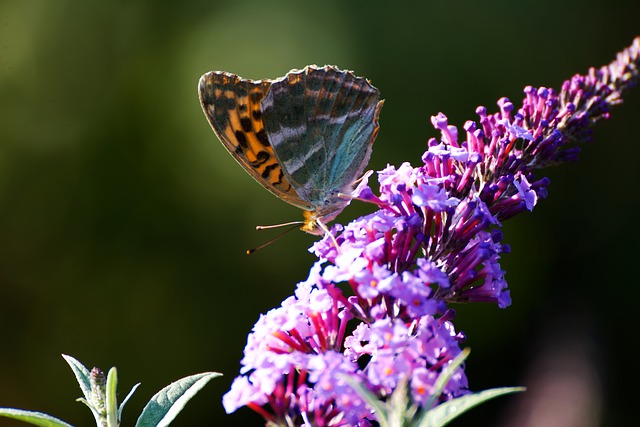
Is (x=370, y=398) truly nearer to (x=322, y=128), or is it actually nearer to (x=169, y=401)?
(x=169, y=401)

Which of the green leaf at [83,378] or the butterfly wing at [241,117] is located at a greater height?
the butterfly wing at [241,117]

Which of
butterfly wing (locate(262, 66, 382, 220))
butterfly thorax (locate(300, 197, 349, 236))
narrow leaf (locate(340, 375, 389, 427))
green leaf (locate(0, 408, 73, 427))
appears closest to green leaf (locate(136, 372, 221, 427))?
green leaf (locate(0, 408, 73, 427))

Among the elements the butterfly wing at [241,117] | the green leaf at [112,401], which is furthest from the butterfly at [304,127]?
the green leaf at [112,401]

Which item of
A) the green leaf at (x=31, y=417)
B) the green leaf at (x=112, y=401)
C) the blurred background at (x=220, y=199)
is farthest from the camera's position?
the blurred background at (x=220, y=199)

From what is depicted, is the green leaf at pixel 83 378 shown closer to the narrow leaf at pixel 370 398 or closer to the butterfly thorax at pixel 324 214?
the narrow leaf at pixel 370 398

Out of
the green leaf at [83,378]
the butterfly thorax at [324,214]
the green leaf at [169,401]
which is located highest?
the butterfly thorax at [324,214]

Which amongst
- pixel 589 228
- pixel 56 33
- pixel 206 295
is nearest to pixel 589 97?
pixel 206 295

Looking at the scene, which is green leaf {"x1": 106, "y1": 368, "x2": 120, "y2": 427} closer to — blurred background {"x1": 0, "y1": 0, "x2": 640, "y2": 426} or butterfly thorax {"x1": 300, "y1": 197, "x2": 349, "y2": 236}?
butterfly thorax {"x1": 300, "y1": 197, "x2": 349, "y2": 236}
